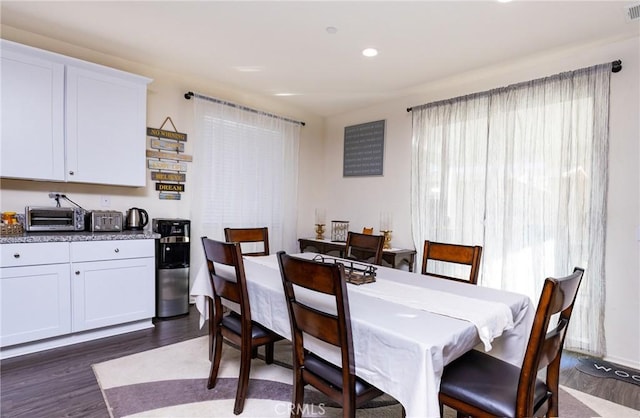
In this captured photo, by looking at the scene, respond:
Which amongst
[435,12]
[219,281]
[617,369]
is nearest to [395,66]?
[435,12]

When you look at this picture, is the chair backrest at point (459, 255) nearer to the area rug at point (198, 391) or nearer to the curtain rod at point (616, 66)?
the area rug at point (198, 391)

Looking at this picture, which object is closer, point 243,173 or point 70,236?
point 70,236

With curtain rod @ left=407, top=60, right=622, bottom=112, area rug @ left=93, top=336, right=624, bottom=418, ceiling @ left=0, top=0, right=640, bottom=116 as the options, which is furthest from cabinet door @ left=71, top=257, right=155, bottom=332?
curtain rod @ left=407, top=60, right=622, bottom=112

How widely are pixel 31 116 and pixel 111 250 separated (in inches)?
48.8

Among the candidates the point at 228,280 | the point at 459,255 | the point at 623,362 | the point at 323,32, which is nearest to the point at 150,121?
the point at 323,32

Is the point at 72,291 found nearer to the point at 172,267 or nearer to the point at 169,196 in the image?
the point at 172,267

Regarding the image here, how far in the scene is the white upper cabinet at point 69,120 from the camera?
257 centimetres

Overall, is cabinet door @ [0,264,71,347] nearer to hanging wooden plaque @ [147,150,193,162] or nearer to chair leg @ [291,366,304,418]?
hanging wooden plaque @ [147,150,193,162]

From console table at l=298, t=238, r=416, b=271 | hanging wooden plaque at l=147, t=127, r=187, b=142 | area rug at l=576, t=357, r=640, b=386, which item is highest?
hanging wooden plaque at l=147, t=127, r=187, b=142

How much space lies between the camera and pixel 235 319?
2.04m

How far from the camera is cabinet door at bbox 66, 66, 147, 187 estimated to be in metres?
2.83

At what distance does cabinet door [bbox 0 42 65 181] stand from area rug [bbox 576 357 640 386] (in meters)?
4.52

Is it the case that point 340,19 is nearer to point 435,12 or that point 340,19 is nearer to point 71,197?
point 435,12

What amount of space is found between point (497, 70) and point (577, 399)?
2.82 m
